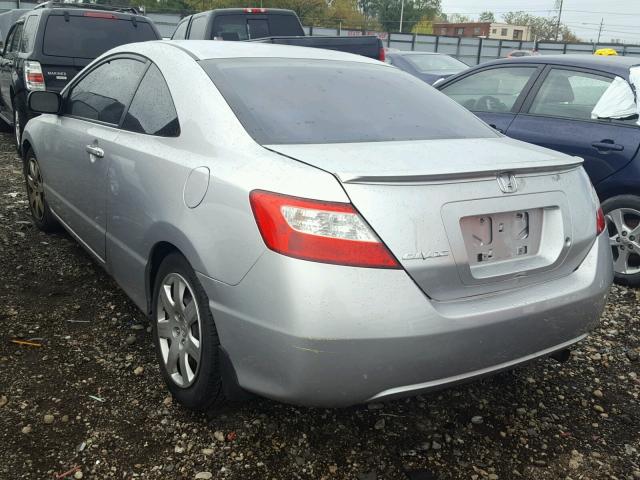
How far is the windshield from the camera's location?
1220cm

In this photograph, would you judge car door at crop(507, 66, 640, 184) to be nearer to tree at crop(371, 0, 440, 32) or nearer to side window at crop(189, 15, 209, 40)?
side window at crop(189, 15, 209, 40)

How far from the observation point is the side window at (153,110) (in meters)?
2.76

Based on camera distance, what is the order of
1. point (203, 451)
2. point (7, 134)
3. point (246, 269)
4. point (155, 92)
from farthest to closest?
1. point (7, 134)
2. point (155, 92)
3. point (203, 451)
4. point (246, 269)

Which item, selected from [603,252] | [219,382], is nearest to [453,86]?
[603,252]

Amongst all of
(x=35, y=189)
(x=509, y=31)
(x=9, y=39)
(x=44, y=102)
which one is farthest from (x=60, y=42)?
(x=509, y=31)

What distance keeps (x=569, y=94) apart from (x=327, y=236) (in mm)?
3596

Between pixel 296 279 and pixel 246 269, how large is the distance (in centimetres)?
22

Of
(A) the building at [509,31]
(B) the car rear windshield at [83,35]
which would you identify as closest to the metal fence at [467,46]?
(B) the car rear windshield at [83,35]

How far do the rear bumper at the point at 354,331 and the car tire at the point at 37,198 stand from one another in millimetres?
2909

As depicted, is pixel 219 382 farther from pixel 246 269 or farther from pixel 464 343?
pixel 464 343

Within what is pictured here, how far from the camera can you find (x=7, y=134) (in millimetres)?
9883

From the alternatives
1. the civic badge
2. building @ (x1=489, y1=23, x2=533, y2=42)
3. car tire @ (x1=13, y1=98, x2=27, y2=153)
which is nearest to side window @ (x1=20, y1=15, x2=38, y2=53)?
car tire @ (x1=13, y1=98, x2=27, y2=153)

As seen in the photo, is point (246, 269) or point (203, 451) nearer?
point (246, 269)

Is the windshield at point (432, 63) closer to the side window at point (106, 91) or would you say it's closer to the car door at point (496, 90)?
the car door at point (496, 90)
